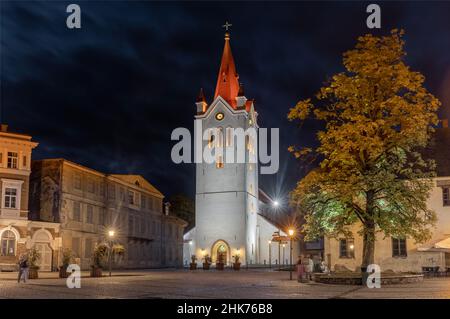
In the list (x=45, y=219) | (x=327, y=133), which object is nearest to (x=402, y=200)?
(x=327, y=133)

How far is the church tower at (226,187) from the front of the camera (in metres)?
68.1

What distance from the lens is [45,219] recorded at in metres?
46.3

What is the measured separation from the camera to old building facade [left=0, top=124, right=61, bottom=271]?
135 feet

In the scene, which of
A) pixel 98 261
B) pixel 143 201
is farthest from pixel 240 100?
pixel 98 261

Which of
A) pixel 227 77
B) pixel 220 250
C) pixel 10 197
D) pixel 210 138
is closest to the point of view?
pixel 10 197

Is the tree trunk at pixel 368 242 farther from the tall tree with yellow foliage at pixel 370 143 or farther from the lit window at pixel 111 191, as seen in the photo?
the lit window at pixel 111 191

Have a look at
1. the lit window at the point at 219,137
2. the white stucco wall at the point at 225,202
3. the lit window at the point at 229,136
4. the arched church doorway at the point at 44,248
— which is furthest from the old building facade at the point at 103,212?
the lit window at the point at 229,136

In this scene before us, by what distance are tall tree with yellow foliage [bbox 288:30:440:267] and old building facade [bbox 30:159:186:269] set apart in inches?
973

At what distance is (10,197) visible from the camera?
41.8m

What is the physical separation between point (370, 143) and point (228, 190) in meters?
44.7

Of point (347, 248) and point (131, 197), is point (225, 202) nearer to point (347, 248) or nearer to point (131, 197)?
point (131, 197)
